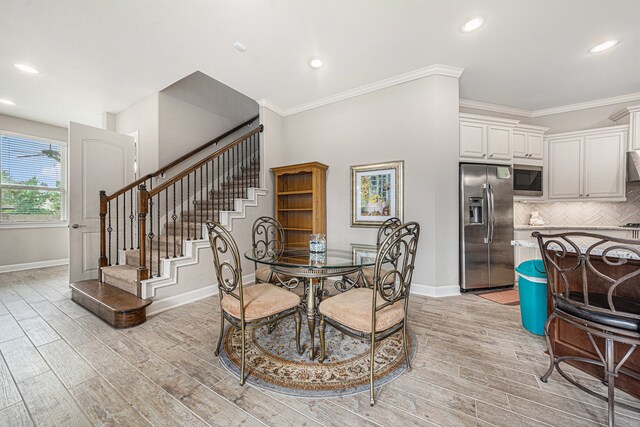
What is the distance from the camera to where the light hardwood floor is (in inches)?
51.7

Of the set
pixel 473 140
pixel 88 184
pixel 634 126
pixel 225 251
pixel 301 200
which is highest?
pixel 634 126

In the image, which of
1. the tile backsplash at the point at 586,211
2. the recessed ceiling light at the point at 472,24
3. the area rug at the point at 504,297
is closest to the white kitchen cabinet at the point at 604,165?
the tile backsplash at the point at 586,211

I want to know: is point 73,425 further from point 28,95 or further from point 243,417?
point 28,95

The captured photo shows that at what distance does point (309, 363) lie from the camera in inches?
70.1

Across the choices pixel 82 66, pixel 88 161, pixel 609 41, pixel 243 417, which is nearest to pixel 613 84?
pixel 609 41

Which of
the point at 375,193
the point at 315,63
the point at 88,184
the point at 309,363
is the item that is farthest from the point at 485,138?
the point at 88,184

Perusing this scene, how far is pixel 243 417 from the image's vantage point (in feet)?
4.33

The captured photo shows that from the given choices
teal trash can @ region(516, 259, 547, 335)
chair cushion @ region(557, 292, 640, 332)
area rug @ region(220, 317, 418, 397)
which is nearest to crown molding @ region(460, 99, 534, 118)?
teal trash can @ region(516, 259, 547, 335)

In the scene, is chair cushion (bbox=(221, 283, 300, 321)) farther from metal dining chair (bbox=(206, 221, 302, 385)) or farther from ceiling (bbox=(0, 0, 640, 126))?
ceiling (bbox=(0, 0, 640, 126))

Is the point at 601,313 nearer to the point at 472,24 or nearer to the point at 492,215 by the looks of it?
the point at 492,215

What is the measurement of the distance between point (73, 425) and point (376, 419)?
1.57 meters

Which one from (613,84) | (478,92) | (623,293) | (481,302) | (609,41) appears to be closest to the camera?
(623,293)

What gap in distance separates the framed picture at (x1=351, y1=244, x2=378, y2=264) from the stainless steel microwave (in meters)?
3.06

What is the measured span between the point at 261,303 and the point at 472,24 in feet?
10.6
